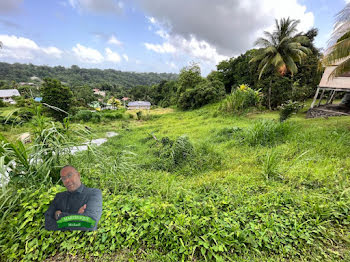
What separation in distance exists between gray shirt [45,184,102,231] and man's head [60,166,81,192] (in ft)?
0.09

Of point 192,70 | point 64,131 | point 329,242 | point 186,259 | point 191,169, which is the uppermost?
point 192,70

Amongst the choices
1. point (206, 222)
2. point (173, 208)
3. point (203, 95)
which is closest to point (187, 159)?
point (173, 208)

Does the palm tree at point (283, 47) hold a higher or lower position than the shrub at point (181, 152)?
higher

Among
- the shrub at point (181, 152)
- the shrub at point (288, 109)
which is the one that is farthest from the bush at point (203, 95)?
the shrub at point (181, 152)

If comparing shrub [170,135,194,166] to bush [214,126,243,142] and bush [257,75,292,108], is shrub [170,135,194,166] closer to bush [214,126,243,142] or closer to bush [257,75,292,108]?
bush [214,126,243,142]

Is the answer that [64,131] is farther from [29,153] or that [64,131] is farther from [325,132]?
[325,132]

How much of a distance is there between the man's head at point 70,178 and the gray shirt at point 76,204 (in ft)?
0.09

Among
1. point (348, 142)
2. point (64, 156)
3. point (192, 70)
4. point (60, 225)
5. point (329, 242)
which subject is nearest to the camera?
point (60, 225)

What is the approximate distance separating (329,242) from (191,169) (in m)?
2.34

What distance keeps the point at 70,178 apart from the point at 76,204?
0.49 ft

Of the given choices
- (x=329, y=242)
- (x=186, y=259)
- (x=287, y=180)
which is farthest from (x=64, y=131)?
(x=287, y=180)

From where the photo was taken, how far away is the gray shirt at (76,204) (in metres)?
0.82

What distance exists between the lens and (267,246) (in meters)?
1.41
